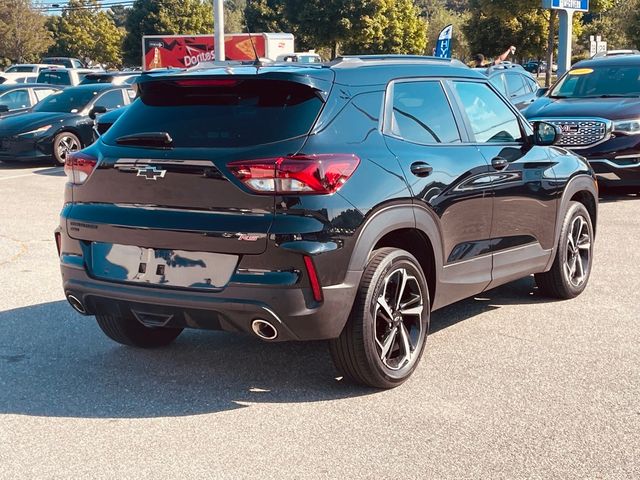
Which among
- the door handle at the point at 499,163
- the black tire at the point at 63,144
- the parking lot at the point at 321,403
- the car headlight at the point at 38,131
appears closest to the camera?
the parking lot at the point at 321,403

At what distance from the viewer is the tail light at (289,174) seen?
4.41 meters

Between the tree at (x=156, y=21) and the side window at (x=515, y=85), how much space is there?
54173 millimetres

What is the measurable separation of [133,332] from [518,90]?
1235 cm

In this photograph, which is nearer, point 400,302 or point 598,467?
point 598,467

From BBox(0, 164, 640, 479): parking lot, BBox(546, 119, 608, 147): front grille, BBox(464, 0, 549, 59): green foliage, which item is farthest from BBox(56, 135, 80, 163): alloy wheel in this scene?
BBox(464, 0, 549, 59): green foliage

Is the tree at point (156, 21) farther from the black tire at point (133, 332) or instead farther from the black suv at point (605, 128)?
the black tire at point (133, 332)

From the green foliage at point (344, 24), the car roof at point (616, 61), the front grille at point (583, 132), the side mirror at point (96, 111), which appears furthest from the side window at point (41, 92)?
the green foliage at point (344, 24)

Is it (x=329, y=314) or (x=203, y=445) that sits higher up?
(x=329, y=314)

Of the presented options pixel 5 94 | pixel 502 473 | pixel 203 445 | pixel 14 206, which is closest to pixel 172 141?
pixel 203 445

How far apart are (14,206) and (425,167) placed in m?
8.50

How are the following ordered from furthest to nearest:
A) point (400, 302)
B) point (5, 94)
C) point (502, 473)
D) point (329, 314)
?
1. point (5, 94)
2. point (400, 302)
3. point (329, 314)
4. point (502, 473)

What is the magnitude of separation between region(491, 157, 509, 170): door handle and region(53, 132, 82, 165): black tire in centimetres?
1240

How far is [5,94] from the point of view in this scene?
20359mm

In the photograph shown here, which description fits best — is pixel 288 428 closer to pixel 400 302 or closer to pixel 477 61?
pixel 400 302
